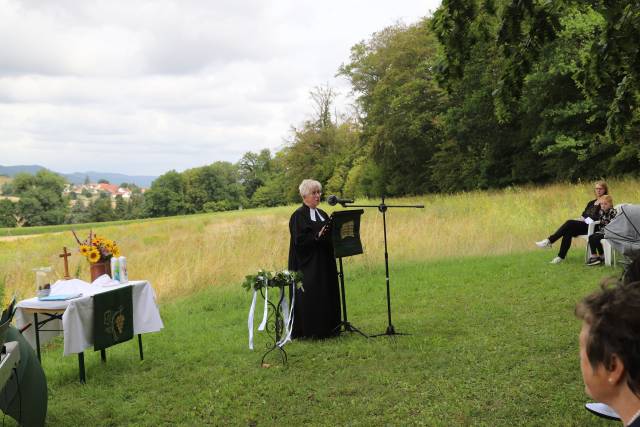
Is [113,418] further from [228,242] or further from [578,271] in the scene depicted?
[228,242]

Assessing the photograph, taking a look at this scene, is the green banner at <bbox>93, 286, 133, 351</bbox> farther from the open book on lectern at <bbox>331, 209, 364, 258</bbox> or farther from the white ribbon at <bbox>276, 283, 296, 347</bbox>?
the open book on lectern at <bbox>331, 209, 364, 258</bbox>

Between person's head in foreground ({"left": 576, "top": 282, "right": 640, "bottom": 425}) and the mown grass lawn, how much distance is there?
2891 millimetres

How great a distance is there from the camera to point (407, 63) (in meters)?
37.8

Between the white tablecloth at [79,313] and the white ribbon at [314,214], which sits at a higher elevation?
the white ribbon at [314,214]

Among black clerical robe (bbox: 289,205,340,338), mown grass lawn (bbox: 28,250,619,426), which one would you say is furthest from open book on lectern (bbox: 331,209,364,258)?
mown grass lawn (bbox: 28,250,619,426)

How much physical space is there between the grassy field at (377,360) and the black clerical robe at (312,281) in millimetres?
290

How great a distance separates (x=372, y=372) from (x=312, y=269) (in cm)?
175

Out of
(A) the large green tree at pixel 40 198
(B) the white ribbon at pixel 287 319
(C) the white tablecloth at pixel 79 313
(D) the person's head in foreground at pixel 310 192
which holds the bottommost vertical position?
(B) the white ribbon at pixel 287 319

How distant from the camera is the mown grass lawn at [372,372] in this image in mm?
4652

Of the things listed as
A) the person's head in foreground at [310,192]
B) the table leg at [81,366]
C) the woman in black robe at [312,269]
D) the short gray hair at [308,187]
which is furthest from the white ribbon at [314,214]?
the table leg at [81,366]

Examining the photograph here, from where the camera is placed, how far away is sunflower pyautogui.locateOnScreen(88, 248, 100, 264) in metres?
6.28

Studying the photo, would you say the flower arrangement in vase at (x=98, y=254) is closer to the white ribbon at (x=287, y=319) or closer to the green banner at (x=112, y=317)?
the green banner at (x=112, y=317)

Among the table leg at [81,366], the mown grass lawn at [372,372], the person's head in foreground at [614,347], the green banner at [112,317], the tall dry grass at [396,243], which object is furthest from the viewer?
the tall dry grass at [396,243]

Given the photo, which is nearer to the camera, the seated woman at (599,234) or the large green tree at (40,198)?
the seated woman at (599,234)
